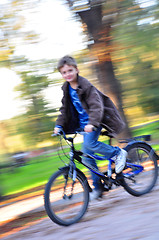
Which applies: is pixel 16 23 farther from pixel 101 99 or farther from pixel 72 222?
pixel 72 222

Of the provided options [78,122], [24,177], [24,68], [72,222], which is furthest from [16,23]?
[24,177]

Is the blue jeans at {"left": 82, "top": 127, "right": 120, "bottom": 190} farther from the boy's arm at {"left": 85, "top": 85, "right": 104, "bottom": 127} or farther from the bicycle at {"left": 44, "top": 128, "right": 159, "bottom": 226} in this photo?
the boy's arm at {"left": 85, "top": 85, "right": 104, "bottom": 127}

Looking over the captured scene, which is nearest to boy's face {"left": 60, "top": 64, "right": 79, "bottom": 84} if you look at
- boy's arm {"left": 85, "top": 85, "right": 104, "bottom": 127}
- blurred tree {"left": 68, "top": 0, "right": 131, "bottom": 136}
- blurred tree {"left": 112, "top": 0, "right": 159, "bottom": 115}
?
boy's arm {"left": 85, "top": 85, "right": 104, "bottom": 127}

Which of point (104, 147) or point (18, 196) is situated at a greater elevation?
point (104, 147)

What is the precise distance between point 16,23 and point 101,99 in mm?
3163

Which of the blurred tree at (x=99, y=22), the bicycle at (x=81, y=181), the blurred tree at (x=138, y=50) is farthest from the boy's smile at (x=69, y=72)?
the blurred tree at (x=138, y=50)

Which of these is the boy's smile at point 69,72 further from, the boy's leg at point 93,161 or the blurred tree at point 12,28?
the blurred tree at point 12,28

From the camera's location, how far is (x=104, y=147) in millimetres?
3592

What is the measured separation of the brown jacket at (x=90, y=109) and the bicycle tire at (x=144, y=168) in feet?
1.78

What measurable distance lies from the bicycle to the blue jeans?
0.07 meters

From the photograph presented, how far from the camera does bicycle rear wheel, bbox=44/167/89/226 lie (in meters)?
3.24

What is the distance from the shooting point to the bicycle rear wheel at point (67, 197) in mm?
3240

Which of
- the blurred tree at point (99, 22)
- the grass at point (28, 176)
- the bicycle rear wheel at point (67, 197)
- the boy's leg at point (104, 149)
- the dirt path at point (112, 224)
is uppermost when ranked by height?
the blurred tree at point (99, 22)

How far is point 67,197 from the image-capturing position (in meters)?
3.46
